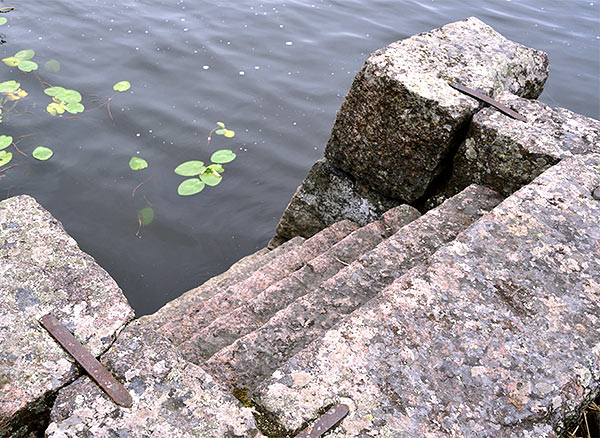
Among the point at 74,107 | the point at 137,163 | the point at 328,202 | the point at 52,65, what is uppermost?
the point at 328,202

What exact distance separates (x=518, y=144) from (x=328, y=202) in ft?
4.46

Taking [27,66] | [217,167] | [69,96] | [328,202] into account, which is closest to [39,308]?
[328,202]

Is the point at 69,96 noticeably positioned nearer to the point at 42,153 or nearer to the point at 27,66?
the point at 27,66

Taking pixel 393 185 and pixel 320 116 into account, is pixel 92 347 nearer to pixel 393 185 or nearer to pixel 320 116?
pixel 393 185

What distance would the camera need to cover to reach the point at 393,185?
9.68 feet

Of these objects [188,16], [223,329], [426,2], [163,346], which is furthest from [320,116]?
[163,346]

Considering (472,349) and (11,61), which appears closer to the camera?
(472,349)

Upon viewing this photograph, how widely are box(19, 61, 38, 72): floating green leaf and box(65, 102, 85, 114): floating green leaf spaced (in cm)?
84

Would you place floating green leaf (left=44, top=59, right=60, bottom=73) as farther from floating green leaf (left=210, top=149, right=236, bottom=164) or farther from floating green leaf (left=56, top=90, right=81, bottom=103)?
floating green leaf (left=210, top=149, right=236, bottom=164)

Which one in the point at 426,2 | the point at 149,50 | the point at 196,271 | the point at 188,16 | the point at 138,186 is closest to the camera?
the point at 196,271

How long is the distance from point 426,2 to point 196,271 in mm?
6105

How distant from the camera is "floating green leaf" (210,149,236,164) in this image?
5.01 m

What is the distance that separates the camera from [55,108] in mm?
5250

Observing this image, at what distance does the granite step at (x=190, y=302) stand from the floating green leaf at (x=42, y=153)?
2.13 metres
